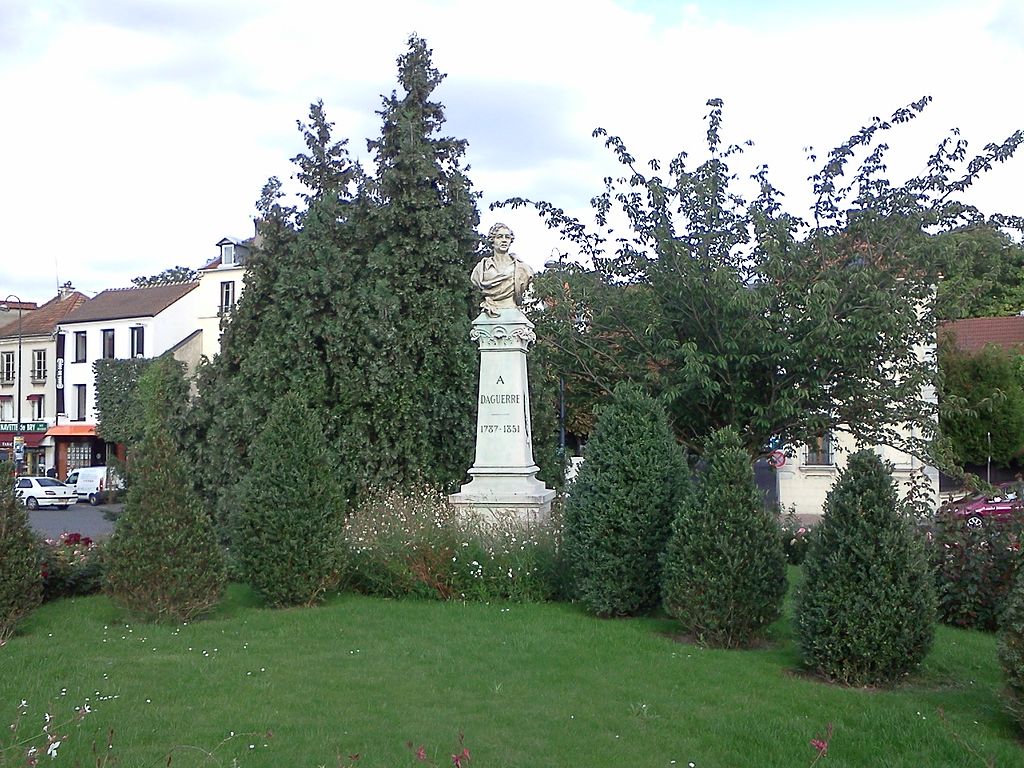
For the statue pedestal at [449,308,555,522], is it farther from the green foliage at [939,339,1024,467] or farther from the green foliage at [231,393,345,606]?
the green foliage at [939,339,1024,467]

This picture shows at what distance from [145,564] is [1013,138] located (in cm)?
1268

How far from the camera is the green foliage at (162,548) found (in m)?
9.22

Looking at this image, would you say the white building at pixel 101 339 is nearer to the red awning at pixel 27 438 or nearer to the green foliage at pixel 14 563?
the red awning at pixel 27 438

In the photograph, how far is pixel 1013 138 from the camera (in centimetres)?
1384

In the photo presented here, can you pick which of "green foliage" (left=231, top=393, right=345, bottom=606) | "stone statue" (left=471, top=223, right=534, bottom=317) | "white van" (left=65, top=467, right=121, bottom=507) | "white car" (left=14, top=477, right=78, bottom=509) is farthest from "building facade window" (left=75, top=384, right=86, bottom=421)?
"green foliage" (left=231, top=393, right=345, bottom=606)

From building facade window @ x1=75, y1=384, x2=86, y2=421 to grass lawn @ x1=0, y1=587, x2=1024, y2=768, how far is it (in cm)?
4500

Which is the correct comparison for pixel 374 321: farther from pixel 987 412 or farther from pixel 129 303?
pixel 129 303

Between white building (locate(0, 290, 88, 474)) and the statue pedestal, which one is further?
white building (locate(0, 290, 88, 474))

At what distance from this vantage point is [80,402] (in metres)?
50.9

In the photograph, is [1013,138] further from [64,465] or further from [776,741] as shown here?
[64,465]

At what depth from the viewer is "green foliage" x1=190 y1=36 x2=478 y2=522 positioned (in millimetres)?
14875

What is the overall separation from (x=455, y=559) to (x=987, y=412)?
22.2m

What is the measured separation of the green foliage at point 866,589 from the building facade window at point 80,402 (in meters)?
50.0

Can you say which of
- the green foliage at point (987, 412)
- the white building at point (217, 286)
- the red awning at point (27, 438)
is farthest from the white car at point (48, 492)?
the green foliage at point (987, 412)
